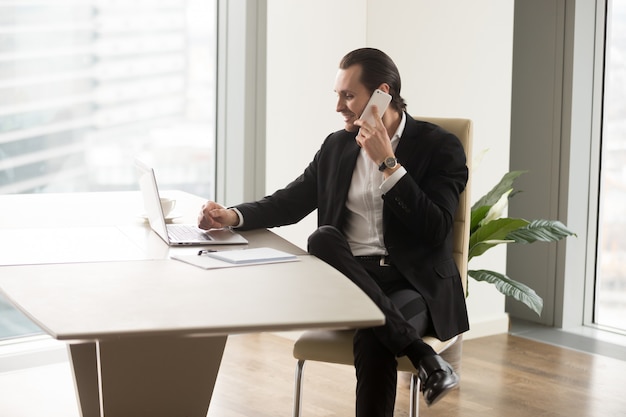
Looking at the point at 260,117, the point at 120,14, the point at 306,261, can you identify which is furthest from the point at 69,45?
the point at 306,261

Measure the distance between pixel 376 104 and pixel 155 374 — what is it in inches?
40.8

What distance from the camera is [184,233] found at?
241 centimetres

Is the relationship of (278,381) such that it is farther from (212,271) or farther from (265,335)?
(212,271)

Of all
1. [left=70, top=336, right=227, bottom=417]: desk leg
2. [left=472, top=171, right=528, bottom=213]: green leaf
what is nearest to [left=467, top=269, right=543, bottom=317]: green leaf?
[left=472, top=171, right=528, bottom=213]: green leaf

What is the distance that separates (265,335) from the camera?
4301 mm

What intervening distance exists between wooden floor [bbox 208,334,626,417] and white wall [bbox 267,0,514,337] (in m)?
0.65

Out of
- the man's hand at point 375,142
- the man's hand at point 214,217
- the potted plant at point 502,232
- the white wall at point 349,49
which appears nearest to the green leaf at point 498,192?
the potted plant at point 502,232

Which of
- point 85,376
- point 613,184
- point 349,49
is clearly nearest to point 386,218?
point 85,376

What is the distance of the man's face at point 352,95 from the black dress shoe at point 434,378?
822 mm

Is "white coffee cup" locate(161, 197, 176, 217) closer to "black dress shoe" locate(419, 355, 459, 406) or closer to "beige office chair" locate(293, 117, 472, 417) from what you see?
"beige office chair" locate(293, 117, 472, 417)

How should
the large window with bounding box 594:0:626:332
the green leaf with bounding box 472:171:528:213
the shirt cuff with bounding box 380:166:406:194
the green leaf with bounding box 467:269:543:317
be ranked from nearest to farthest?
the shirt cuff with bounding box 380:166:406:194 < the green leaf with bounding box 467:269:543:317 < the green leaf with bounding box 472:171:528:213 < the large window with bounding box 594:0:626:332

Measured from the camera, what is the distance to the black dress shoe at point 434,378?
2232 millimetres

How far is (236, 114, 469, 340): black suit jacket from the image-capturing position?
8.13ft

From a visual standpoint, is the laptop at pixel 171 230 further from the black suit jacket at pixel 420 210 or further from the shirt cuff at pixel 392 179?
the shirt cuff at pixel 392 179
